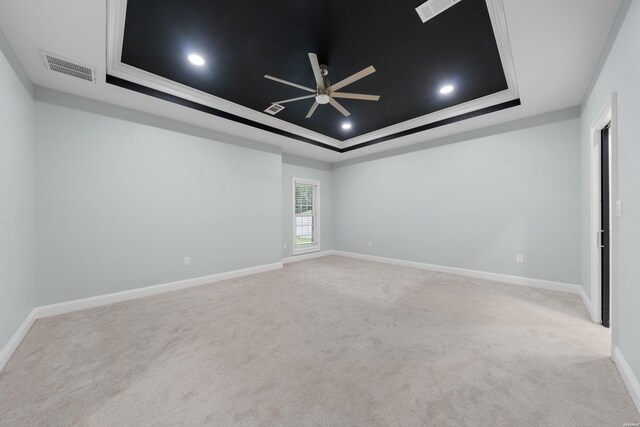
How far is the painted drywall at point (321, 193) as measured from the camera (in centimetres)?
576

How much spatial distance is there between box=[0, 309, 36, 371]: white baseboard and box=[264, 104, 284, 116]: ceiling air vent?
3760mm

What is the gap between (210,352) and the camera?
2029 mm

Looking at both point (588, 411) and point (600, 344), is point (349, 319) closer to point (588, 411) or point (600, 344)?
point (588, 411)

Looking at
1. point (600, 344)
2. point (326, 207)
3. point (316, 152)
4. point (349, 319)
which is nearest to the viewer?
point (600, 344)

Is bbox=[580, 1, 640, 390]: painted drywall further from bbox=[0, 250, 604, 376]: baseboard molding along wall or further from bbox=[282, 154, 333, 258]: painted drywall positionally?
bbox=[282, 154, 333, 258]: painted drywall

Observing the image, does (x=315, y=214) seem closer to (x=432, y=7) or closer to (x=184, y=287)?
(x=184, y=287)

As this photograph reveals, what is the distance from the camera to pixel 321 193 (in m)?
6.63

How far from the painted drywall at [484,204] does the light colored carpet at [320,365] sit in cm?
89

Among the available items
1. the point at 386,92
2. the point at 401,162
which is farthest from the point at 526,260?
the point at 386,92

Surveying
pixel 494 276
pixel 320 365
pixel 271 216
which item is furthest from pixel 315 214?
pixel 320 365

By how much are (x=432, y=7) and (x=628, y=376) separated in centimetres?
297

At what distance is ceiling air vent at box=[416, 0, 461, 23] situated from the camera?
1.86 metres

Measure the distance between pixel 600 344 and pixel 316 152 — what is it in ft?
17.3

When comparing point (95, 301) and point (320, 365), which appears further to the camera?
point (95, 301)
